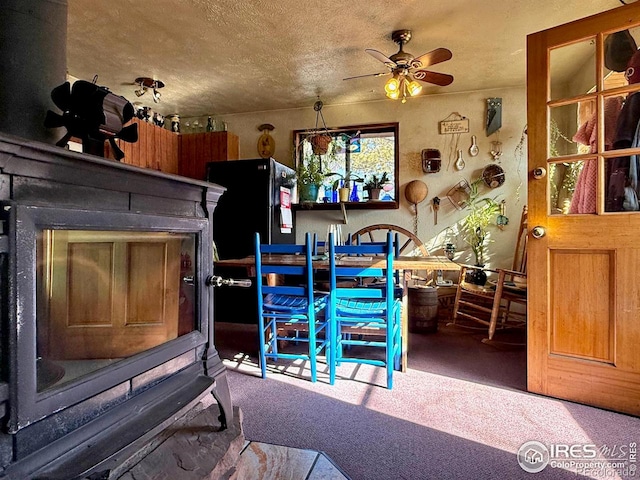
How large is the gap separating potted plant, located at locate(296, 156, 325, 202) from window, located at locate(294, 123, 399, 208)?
4 cm

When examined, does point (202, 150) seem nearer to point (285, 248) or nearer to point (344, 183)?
point (344, 183)

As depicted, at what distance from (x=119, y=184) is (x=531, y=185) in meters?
2.08

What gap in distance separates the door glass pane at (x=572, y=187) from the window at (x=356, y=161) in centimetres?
197

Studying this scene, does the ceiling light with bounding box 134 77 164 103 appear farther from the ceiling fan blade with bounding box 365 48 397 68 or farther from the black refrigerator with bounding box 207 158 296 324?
the ceiling fan blade with bounding box 365 48 397 68

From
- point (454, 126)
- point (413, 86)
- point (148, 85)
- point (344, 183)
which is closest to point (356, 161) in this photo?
point (344, 183)

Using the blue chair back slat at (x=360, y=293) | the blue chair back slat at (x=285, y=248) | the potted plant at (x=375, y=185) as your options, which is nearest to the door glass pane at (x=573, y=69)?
the potted plant at (x=375, y=185)

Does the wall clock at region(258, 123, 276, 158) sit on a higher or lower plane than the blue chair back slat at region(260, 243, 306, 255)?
higher

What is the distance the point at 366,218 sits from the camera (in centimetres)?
416

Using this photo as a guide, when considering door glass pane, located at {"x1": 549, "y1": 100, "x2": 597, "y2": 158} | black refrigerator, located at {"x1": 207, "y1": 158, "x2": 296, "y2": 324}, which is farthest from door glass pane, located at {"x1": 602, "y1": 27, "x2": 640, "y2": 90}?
black refrigerator, located at {"x1": 207, "y1": 158, "x2": 296, "y2": 324}

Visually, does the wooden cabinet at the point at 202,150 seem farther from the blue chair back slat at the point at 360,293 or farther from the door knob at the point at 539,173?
the door knob at the point at 539,173

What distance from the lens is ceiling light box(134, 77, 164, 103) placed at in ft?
11.2

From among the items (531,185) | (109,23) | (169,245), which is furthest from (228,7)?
(531,185)

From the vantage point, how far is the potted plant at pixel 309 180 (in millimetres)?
4113

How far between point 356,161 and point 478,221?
153 cm
